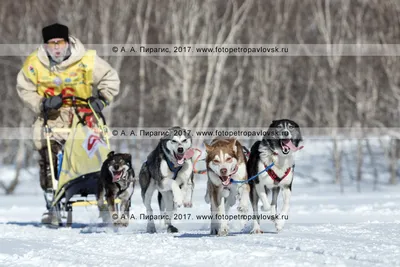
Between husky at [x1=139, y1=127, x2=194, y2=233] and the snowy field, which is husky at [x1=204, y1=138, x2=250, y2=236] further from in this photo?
husky at [x1=139, y1=127, x2=194, y2=233]

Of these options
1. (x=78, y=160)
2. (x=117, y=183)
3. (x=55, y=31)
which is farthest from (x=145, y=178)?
(x=55, y=31)

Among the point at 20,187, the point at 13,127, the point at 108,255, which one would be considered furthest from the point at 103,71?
the point at 13,127

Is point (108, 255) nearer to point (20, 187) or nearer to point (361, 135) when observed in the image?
point (361, 135)

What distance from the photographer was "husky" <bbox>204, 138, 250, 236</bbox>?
5.69 metres

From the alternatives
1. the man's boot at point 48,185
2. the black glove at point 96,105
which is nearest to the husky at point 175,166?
the black glove at point 96,105

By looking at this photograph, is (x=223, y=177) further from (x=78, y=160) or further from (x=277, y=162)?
(x=78, y=160)

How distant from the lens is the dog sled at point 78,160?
718 centimetres

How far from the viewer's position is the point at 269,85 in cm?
1664

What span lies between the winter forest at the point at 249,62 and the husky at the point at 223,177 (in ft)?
27.7

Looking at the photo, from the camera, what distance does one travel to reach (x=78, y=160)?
7273 millimetres

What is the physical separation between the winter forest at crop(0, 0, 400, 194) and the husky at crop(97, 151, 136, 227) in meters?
7.70

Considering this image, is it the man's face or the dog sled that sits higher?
the man's face

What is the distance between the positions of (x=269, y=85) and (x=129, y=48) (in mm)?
3107

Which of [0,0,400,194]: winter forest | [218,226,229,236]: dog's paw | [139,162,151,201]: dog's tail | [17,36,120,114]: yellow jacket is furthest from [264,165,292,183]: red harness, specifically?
[0,0,400,194]: winter forest
